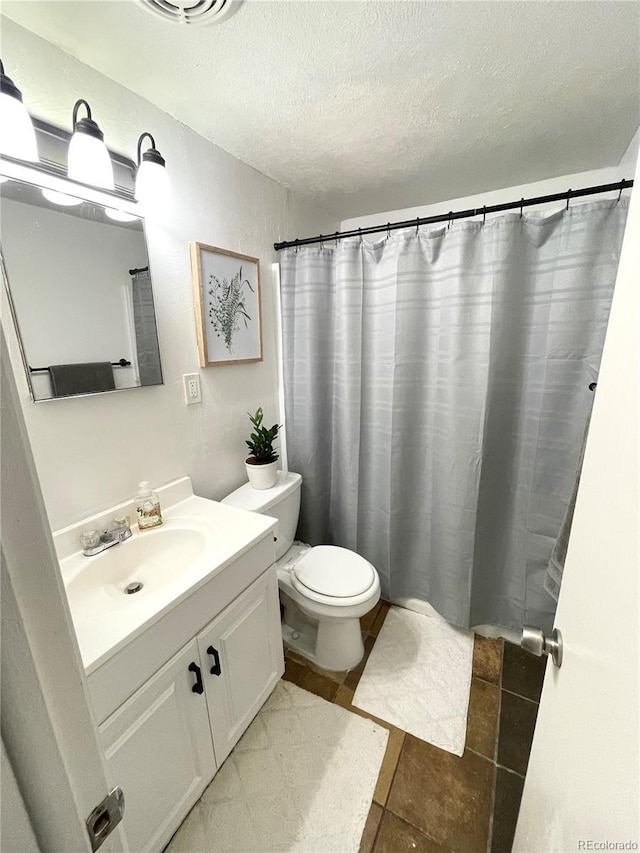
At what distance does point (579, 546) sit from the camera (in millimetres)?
572

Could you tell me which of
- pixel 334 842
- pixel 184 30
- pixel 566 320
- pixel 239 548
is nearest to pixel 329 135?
pixel 184 30

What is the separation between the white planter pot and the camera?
61.6 inches

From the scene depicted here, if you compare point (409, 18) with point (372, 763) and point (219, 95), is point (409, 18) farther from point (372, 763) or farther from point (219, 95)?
point (372, 763)

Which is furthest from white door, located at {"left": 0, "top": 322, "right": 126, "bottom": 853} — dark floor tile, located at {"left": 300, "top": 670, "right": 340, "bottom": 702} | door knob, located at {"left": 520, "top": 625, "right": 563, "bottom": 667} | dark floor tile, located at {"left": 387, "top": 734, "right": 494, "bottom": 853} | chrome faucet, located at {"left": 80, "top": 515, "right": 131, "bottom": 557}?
dark floor tile, located at {"left": 300, "top": 670, "right": 340, "bottom": 702}

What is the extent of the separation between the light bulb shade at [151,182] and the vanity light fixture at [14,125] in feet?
0.89

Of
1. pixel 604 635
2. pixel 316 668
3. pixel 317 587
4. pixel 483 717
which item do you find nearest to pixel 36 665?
pixel 604 635

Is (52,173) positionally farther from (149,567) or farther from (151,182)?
(149,567)

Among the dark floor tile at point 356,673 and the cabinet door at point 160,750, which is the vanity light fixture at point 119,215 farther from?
the dark floor tile at point 356,673

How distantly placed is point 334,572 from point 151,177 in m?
1.60

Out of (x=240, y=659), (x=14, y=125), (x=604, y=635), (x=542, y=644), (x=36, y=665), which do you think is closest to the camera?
(x=36, y=665)

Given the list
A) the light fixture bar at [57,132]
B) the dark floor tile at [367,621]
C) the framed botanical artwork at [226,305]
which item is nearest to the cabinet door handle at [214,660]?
the dark floor tile at [367,621]

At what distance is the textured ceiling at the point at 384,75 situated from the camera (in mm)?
851

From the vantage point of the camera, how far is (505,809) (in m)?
1.06

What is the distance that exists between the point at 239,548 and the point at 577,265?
1544 millimetres
